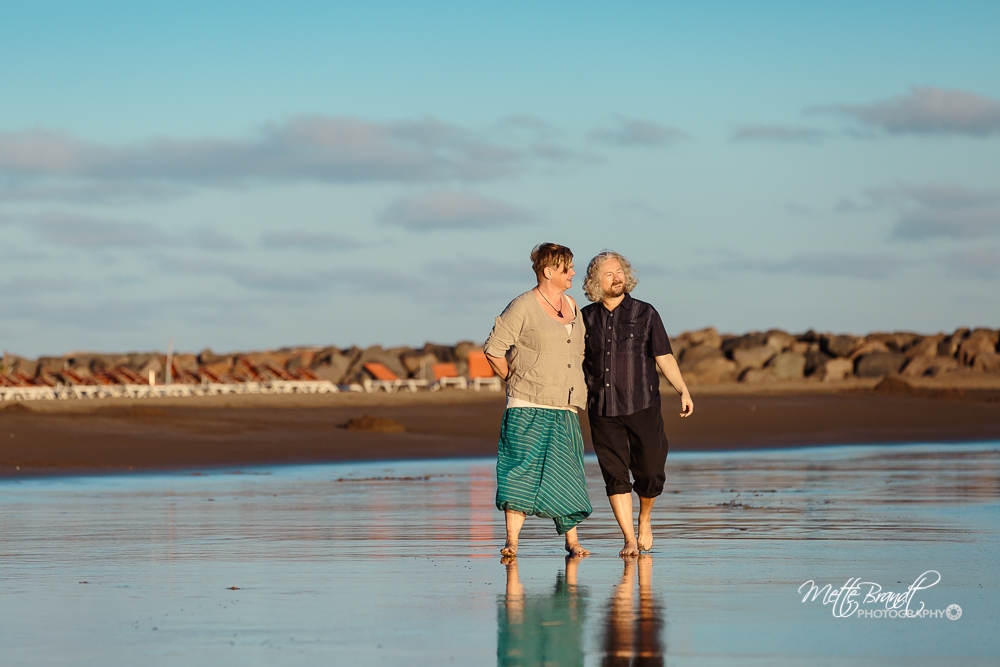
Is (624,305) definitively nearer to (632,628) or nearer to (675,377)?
(675,377)

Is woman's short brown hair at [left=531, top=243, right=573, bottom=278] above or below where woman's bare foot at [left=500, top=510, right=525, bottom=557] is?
above

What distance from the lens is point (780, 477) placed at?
1509 cm

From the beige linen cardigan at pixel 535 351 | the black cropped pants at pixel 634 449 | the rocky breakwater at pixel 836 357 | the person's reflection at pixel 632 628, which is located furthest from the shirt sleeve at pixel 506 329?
the rocky breakwater at pixel 836 357

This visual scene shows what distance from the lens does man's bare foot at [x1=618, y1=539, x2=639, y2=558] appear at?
7929mm

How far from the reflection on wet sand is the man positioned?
1540 mm

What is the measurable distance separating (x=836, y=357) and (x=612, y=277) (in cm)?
4085

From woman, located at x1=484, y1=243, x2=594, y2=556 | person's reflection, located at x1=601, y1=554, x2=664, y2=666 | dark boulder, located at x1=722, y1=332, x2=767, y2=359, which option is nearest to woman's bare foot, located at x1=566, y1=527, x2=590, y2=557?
woman, located at x1=484, y1=243, x2=594, y2=556

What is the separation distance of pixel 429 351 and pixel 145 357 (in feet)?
37.3

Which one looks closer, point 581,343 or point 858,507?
point 581,343

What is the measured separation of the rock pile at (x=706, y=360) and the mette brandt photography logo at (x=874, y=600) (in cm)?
3707

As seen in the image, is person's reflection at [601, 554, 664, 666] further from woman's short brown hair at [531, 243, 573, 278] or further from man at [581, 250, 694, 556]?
woman's short brown hair at [531, 243, 573, 278]

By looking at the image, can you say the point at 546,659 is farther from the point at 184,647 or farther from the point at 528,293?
the point at 528,293

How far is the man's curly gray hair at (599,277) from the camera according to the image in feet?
28.0

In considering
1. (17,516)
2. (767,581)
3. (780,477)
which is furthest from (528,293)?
(780,477)
